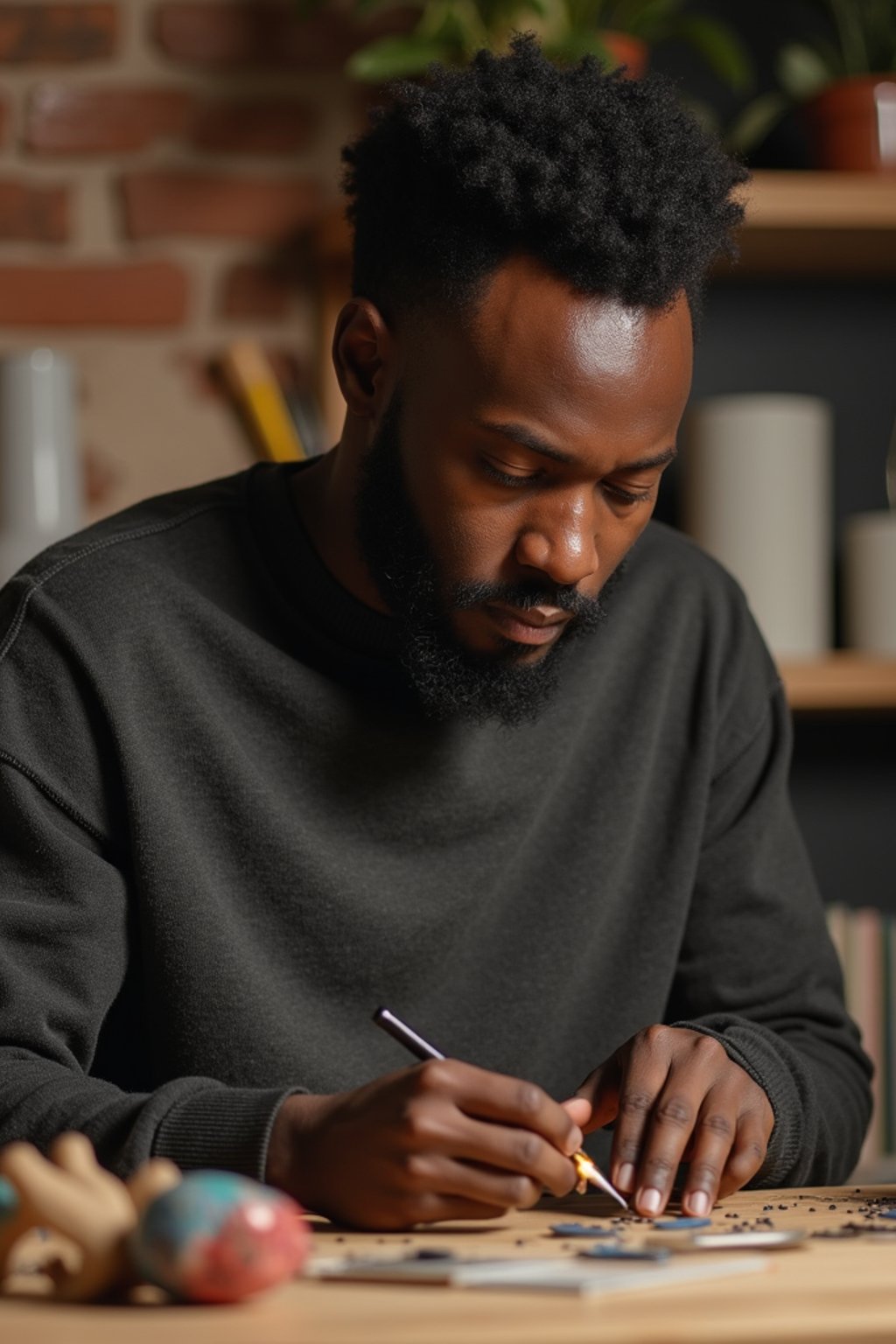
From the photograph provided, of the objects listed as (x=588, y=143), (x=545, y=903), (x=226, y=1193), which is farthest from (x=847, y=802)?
(x=226, y=1193)

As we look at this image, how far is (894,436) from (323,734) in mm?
1127

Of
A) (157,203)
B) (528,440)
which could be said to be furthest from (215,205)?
(528,440)

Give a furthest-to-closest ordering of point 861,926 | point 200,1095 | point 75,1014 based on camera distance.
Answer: point 861,926, point 75,1014, point 200,1095

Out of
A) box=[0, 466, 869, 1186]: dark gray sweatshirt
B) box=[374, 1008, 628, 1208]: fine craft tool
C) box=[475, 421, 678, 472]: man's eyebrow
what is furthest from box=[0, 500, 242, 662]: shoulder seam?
box=[374, 1008, 628, 1208]: fine craft tool

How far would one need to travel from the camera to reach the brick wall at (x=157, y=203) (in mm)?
2045

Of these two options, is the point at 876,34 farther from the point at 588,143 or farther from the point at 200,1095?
the point at 200,1095

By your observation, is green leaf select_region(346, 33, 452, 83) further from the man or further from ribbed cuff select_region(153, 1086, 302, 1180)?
ribbed cuff select_region(153, 1086, 302, 1180)

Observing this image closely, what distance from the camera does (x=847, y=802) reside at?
2.15m

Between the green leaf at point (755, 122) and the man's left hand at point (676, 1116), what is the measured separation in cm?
122

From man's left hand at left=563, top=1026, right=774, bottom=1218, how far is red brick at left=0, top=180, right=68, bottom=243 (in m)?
1.35

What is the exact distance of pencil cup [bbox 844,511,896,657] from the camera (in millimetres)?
2006

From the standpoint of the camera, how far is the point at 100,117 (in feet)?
6.73

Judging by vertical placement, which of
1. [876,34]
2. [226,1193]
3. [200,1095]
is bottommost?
[200,1095]

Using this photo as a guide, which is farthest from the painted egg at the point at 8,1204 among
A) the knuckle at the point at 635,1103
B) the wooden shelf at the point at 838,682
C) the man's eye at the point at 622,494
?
the wooden shelf at the point at 838,682
